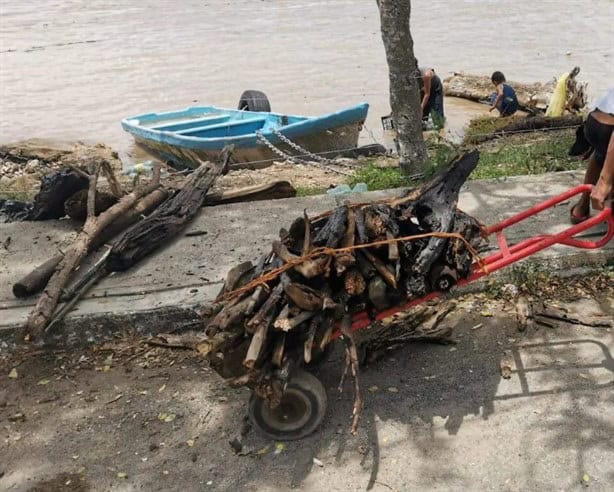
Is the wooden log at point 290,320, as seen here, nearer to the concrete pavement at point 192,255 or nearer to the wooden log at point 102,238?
the concrete pavement at point 192,255

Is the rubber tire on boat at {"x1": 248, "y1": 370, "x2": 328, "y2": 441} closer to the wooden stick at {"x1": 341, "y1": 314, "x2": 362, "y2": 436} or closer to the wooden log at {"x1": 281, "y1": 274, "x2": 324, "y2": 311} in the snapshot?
the wooden stick at {"x1": 341, "y1": 314, "x2": 362, "y2": 436}

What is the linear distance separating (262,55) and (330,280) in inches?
788

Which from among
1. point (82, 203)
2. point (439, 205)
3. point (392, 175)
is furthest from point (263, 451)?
point (392, 175)

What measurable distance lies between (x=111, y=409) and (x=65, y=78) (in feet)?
63.8

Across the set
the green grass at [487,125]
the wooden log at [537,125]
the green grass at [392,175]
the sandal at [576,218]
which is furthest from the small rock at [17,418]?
the green grass at [487,125]

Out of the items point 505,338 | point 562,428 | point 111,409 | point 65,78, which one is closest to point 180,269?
point 111,409

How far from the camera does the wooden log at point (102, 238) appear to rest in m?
4.64

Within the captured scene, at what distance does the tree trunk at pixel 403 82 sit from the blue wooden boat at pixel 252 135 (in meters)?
3.25

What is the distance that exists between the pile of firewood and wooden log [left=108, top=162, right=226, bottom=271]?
155cm

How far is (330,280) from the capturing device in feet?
11.7

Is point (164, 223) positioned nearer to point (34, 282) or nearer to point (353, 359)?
point (34, 282)

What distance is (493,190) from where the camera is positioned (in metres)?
6.00

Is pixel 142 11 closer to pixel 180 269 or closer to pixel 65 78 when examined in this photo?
pixel 65 78

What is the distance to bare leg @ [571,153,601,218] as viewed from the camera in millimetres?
4931
